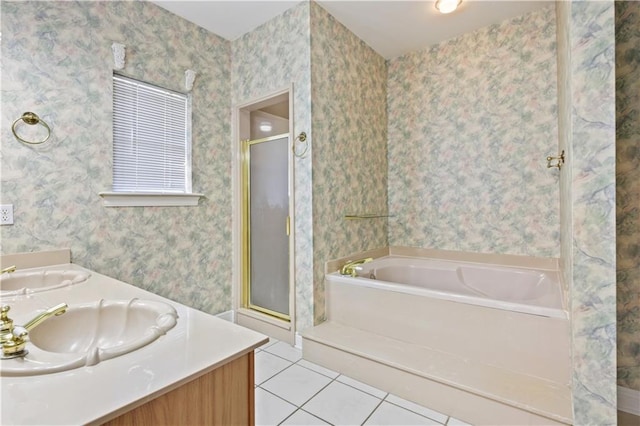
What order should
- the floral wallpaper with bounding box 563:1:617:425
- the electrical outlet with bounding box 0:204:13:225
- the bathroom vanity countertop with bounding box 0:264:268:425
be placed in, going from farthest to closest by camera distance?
the electrical outlet with bounding box 0:204:13:225, the floral wallpaper with bounding box 563:1:617:425, the bathroom vanity countertop with bounding box 0:264:268:425

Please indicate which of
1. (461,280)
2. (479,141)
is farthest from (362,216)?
(479,141)

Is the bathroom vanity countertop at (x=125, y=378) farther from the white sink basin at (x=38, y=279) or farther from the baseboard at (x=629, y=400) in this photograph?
the baseboard at (x=629, y=400)

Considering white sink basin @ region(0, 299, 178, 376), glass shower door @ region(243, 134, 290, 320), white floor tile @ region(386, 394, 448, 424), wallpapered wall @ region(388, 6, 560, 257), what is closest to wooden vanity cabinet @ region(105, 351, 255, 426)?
white sink basin @ region(0, 299, 178, 376)

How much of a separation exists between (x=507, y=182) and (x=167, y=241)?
9.53 feet

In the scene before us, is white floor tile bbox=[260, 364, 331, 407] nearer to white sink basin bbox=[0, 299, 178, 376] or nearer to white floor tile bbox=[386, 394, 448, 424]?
white floor tile bbox=[386, 394, 448, 424]

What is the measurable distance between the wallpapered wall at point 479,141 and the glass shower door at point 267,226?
1.28 metres

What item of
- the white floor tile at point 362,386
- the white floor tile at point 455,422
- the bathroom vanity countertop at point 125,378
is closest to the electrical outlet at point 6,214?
the bathroom vanity countertop at point 125,378

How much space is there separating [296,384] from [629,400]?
1.83 meters

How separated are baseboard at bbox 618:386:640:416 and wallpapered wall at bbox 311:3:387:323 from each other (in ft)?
5.94

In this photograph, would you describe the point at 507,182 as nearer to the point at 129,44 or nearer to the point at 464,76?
the point at 464,76

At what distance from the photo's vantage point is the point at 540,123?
97.0 inches

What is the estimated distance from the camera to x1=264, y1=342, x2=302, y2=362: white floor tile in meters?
2.26

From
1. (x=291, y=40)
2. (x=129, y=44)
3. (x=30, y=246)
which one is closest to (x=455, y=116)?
(x=291, y=40)

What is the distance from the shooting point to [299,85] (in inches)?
93.4
